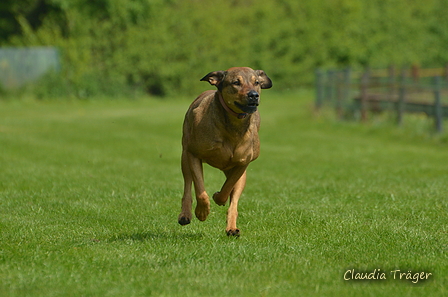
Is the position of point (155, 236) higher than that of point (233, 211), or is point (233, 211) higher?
point (233, 211)

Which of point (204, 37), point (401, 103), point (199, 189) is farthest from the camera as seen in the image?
point (204, 37)

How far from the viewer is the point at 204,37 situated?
135ft

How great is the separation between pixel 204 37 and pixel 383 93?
54.8ft

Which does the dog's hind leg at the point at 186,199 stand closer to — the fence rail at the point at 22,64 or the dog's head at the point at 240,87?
the dog's head at the point at 240,87

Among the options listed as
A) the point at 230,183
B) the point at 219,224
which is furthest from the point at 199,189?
the point at 219,224

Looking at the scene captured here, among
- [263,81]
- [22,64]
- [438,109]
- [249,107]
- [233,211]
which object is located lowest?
[438,109]

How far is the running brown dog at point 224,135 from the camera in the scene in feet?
23.2

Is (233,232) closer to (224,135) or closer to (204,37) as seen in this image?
(224,135)

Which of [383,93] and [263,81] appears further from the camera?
[383,93]

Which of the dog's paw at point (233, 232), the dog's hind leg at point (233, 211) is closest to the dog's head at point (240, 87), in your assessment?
the dog's hind leg at point (233, 211)

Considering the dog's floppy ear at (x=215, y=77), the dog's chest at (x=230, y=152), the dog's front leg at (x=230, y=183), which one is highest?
the dog's floppy ear at (x=215, y=77)

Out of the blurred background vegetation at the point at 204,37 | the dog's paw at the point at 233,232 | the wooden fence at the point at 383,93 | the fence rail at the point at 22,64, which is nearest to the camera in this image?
the dog's paw at the point at 233,232

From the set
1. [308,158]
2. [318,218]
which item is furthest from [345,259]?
[308,158]

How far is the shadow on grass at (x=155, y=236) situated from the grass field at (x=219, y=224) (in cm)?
2
